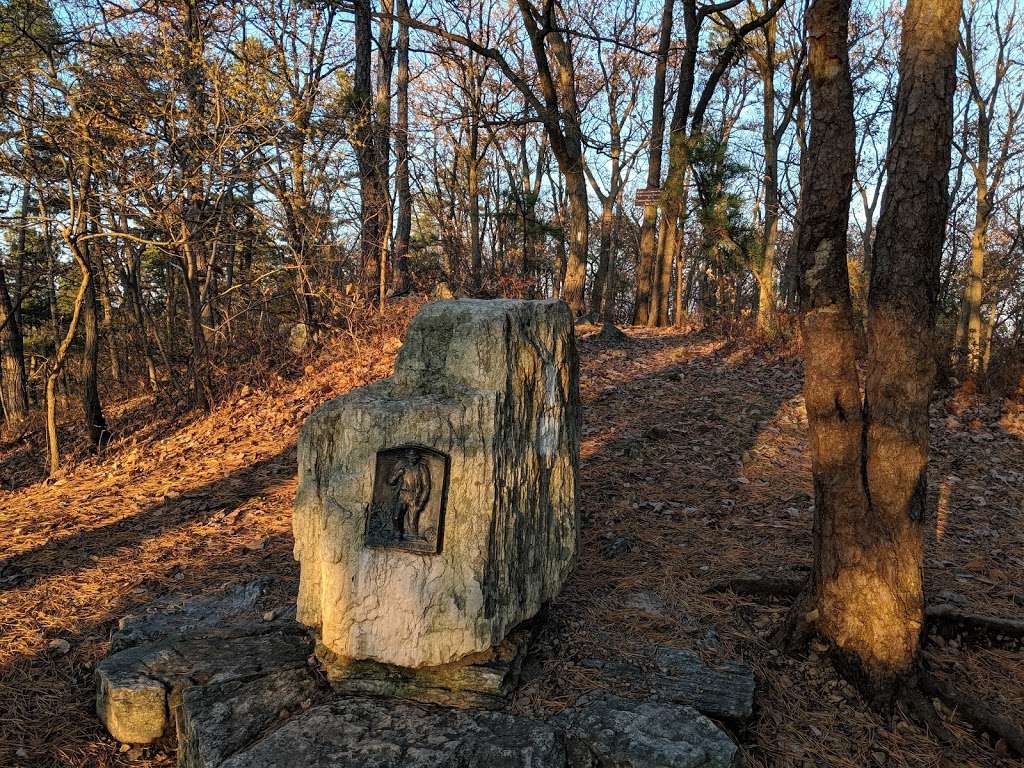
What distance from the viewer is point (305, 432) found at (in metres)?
3.16

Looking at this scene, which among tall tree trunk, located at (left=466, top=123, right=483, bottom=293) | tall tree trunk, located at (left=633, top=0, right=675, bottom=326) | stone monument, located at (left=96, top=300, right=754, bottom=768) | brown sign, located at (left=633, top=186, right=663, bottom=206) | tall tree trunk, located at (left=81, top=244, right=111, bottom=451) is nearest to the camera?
stone monument, located at (left=96, top=300, right=754, bottom=768)

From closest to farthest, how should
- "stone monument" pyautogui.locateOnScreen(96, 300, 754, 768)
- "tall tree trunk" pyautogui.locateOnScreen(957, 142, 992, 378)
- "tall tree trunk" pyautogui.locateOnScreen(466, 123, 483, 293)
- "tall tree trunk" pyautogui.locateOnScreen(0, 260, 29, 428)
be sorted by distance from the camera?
1. "stone monument" pyautogui.locateOnScreen(96, 300, 754, 768)
2. "tall tree trunk" pyautogui.locateOnScreen(957, 142, 992, 378)
3. "tall tree trunk" pyautogui.locateOnScreen(0, 260, 29, 428)
4. "tall tree trunk" pyautogui.locateOnScreen(466, 123, 483, 293)

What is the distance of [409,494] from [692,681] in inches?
70.7

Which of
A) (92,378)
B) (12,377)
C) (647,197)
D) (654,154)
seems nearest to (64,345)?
(92,378)

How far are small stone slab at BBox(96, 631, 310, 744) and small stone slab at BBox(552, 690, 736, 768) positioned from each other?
A: 1607 millimetres

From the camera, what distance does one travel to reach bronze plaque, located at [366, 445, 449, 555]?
116 inches

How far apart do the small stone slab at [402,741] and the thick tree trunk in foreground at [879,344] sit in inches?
72.0

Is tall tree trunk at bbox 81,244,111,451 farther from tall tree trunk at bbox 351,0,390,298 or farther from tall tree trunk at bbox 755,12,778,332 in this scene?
tall tree trunk at bbox 755,12,778,332

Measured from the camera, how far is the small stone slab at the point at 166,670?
10.2 feet

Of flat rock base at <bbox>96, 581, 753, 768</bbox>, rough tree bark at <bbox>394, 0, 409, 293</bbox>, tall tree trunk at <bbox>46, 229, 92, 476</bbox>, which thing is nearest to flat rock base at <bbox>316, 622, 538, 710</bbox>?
flat rock base at <bbox>96, 581, 753, 768</bbox>

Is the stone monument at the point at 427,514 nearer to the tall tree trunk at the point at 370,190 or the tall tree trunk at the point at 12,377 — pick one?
the tall tree trunk at the point at 370,190

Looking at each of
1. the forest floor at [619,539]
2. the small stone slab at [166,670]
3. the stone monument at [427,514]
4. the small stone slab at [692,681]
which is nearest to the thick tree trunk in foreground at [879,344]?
the forest floor at [619,539]

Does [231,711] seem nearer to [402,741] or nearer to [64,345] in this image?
[402,741]

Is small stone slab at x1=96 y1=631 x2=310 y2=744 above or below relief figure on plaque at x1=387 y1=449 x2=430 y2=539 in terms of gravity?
below
